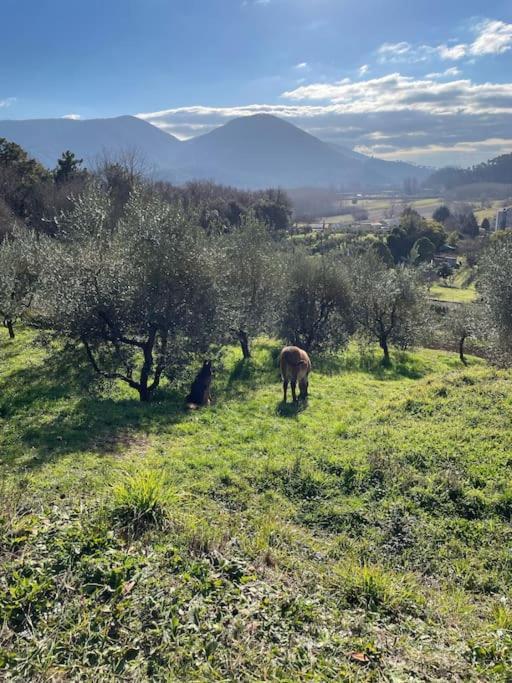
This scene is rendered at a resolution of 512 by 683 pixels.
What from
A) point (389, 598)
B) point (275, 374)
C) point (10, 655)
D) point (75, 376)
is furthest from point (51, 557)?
point (275, 374)

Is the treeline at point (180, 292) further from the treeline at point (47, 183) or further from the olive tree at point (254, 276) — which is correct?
the treeline at point (47, 183)

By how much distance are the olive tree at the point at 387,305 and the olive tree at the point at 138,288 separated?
16338 millimetres

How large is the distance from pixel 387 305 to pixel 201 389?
17733 mm

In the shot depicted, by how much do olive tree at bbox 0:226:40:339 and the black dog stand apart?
1070 cm

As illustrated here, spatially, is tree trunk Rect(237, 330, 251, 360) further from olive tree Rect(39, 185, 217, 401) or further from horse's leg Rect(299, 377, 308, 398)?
olive tree Rect(39, 185, 217, 401)

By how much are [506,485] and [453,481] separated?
3.28 feet

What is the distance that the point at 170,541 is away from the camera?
6223mm

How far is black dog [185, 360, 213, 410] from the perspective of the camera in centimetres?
1502

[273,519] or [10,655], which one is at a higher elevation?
[10,655]

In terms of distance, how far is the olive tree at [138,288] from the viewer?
1290 cm

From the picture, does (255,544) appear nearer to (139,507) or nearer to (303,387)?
(139,507)

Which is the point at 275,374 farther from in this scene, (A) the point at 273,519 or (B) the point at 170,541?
(B) the point at 170,541

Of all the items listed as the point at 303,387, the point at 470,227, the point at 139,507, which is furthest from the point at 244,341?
the point at 470,227

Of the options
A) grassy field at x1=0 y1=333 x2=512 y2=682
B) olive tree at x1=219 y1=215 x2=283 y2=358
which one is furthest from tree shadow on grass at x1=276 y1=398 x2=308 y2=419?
olive tree at x1=219 y1=215 x2=283 y2=358
